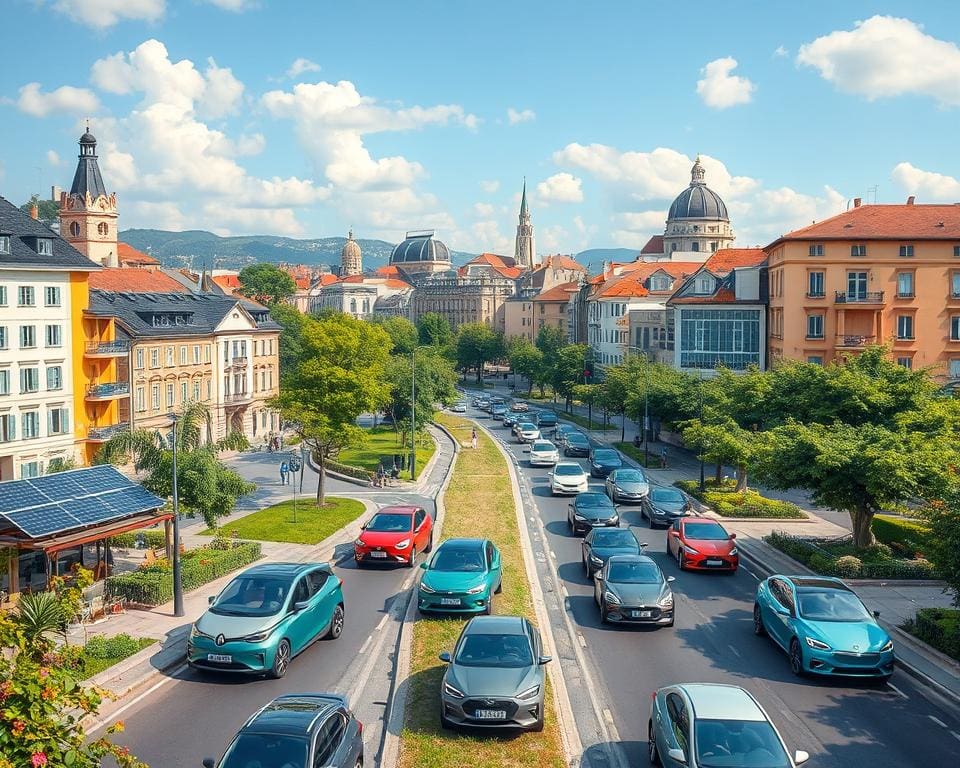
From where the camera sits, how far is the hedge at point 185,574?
70.4ft

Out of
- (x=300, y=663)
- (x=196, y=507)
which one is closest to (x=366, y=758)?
(x=300, y=663)

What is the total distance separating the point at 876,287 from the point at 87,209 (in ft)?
261

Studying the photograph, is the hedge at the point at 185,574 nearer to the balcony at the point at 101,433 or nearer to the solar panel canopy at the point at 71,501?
the solar panel canopy at the point at 71,501

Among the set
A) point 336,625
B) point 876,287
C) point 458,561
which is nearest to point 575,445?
point 876,287

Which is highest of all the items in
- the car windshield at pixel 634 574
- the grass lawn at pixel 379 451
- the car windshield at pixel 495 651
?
the car windshield at pixel 495 651

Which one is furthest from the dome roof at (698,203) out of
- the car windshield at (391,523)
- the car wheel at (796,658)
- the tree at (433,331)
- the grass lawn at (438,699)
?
the car wheel at (796,658)

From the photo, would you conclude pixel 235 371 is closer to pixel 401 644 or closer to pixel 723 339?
pixel 723 339

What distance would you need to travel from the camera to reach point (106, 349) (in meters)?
47.9

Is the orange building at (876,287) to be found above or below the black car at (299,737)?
above

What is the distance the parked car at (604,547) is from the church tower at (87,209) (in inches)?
3299

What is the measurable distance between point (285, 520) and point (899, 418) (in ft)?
71.0

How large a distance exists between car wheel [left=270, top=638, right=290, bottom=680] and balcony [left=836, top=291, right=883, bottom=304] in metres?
45.9

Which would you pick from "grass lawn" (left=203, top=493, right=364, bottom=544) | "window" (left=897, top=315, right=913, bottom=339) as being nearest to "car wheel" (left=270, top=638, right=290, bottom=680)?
"grass lawn" (left=203, top=493, right=364, bottom=544)

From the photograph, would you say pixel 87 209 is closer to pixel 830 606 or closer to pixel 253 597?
pixel 253 597
